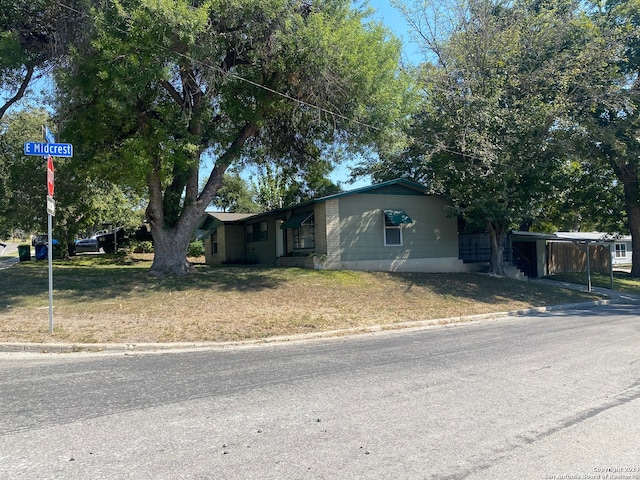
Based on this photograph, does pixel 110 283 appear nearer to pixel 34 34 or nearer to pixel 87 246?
pixel 34 34

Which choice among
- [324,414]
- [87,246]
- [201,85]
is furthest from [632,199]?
[87,246]

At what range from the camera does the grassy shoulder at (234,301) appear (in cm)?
1012

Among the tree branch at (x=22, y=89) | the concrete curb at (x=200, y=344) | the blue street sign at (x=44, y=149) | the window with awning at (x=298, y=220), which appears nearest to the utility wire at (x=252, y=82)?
the tree branch at (x=22, y=89)

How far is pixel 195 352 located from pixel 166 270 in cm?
843

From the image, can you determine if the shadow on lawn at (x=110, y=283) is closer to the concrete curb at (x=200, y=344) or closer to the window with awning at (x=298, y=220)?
the window with awning at (x=298, y=220)

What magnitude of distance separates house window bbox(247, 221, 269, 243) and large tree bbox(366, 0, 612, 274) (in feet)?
31.8

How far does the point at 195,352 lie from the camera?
8906 millimetres

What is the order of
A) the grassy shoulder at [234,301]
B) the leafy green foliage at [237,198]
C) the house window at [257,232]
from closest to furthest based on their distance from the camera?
1. the grassy shoulder at [234,301]
2. the house window at [257,232]
3. the leafy green foliage at [237,198]

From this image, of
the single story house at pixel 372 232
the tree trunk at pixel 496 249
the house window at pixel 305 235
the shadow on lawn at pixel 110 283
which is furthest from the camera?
the tree trunk at pixel 496 249

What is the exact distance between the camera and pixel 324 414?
519 cm

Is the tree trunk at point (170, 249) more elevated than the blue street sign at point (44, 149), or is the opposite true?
the blue street sign at point (44, 149)

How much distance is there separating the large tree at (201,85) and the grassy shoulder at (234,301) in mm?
2687

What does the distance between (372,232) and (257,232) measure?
338 inches

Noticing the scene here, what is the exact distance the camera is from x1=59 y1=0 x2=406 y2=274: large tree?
1282 centimetres
